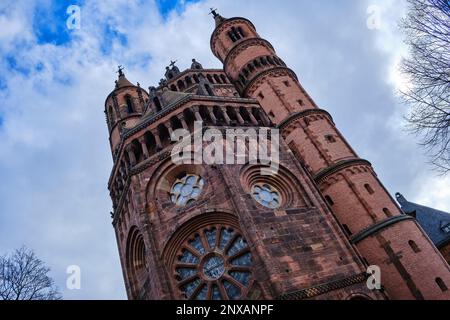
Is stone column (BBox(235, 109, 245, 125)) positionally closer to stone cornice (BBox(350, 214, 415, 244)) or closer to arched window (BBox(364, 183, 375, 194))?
arched window (BBox(364, 183, 375, 194))

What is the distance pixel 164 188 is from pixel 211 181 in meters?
3.15

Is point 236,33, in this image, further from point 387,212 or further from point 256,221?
point 256,221

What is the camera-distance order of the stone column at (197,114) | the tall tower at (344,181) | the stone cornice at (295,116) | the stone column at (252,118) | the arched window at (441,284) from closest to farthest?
1. the arched window at (441,284)
2. the tall tower at (344,181)
3. the stone column at (197,114)
4. the stone column at (252,118)
5. the stone cornice at (295,116)

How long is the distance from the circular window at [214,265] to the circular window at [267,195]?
2253 mm

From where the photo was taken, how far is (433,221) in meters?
40.2

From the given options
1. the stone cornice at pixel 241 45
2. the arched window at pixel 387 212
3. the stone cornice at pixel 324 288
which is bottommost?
the stone cornice at pixel 324 288

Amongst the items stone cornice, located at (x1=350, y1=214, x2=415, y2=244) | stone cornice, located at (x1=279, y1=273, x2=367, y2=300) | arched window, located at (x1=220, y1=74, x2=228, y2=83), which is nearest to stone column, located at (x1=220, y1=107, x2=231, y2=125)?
stone cornice, located at (x1=350, y1=214, x2=415, y2=244)

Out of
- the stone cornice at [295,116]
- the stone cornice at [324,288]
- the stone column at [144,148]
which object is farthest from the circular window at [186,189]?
the stone cornice at [295,116]

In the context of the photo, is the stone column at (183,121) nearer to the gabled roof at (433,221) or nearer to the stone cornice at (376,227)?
the stone cornice at (376,227)

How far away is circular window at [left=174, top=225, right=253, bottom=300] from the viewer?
18.2 metres

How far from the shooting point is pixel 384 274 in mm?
21109

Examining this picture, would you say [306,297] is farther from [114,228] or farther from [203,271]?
[114,228]

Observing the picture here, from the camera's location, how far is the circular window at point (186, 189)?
68.2 feet

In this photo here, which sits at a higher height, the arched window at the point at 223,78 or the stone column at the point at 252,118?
the arched window at the point at 223,78
